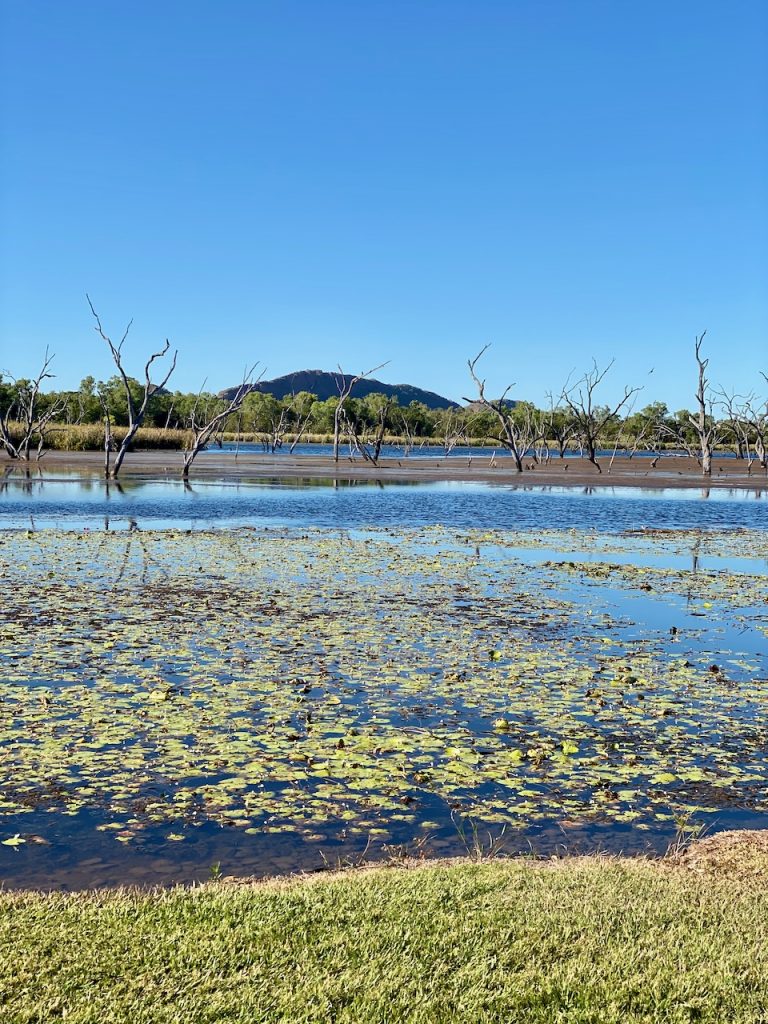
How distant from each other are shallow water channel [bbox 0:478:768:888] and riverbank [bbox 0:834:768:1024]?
0.85 metres

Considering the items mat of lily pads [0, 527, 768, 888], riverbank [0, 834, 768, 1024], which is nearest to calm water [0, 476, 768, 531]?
mat of lily pads [0, 527, 768, 888]

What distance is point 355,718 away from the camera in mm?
9711

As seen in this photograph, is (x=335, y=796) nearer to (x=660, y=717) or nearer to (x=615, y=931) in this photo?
(x=615, y=931)

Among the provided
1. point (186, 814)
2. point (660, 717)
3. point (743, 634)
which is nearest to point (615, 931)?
point (186, 814)

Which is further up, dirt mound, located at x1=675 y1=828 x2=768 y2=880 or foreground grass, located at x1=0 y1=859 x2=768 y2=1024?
foreground grass, located at x1=0 y1=859 x2=768 y2=1024

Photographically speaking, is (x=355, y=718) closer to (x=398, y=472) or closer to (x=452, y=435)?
(x=398, y=472)

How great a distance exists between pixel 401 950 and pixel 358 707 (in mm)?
4971

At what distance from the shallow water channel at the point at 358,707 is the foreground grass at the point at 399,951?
2.77 feet

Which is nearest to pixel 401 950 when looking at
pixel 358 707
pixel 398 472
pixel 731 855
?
pixel 731 855

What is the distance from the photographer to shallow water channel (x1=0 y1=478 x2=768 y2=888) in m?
7.10

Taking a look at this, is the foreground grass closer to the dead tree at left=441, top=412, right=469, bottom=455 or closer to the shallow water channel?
the shallow water channel

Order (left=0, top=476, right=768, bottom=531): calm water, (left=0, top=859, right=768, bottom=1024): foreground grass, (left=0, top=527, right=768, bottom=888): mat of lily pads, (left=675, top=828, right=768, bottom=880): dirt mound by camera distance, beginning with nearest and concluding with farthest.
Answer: (left=0, top=859, right=768, bottom=1024): foreground grass → (left=675, top=828, right=768, bottom=880): dirt mound → (left=0, top=527, right=768, bottom=888): mat of lily pads → (left=0, top=476, right=768, bottom=531): calm water

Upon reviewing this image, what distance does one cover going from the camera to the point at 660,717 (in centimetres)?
1001

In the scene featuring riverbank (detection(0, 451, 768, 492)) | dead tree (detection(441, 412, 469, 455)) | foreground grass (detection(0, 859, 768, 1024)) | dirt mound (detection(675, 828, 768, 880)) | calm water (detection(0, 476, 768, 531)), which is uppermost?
dead tree (detection(441, 412, 469, 455))
